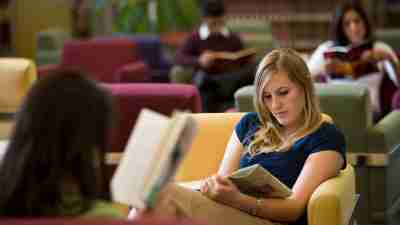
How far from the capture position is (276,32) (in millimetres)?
12250

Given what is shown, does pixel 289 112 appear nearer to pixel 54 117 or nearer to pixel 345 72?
pixel 54 117

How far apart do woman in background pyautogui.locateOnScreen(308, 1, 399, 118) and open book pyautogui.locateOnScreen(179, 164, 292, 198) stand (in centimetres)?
278

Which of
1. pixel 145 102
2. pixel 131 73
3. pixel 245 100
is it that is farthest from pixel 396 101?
pixel 131 73

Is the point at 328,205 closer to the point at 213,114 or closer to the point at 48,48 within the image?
the point at 213,114

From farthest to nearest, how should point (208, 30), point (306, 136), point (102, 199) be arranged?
point (208, 30) < point (306, 136) < point (102, 199)

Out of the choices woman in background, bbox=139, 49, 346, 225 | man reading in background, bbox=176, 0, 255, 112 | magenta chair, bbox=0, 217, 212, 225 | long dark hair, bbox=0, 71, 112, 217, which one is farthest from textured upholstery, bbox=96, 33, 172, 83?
magenta chair, bbox=0, 217, 212, 225

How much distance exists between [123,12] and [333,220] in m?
8.95

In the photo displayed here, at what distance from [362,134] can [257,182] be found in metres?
1.70

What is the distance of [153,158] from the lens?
2328 mm

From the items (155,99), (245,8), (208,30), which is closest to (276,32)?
(245,8)

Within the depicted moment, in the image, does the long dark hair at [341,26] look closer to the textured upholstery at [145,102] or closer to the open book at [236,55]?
the open book at [236,55]

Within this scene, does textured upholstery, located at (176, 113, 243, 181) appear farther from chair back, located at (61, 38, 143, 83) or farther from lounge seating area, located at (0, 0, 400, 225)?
chair back, located at (61, 38, 143, 83)

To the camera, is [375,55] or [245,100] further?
[375,55]

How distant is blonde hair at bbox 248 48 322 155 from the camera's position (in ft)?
12.2
